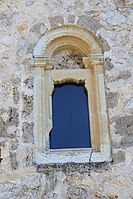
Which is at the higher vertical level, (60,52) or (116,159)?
(60,52)

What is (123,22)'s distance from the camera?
18.2 ft

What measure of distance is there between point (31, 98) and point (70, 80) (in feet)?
Result: 2.00

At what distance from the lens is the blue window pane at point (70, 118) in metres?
5.02

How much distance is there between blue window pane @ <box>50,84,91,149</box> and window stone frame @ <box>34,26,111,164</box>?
0.26 feet

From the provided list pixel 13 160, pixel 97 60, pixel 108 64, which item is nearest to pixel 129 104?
pixel 108 64

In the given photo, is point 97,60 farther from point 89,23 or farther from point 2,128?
point 2,128

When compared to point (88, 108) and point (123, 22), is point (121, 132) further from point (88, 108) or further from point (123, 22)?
point (123, 22)

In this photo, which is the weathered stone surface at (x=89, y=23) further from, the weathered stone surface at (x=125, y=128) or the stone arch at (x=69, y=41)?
the weathered stone surface at (x=125, y=128)

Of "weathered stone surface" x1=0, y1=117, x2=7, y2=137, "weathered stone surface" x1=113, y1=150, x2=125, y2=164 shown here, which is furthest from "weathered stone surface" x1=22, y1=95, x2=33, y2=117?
"weathered stone surface" x1=113, y1=150, x2=125, y2=164

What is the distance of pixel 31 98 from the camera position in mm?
5055

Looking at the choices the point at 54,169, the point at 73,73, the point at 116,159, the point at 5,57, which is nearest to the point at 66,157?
the point at 54,169

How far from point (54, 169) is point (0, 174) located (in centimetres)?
61

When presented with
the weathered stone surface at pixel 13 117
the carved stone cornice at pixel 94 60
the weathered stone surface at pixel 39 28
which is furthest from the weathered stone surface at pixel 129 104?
the weathered stone surface at pixel 39 28

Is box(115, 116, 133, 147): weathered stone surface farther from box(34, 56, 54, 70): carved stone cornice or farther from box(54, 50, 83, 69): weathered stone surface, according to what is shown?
box(34, 56, 54, 70): carved stone cornice
